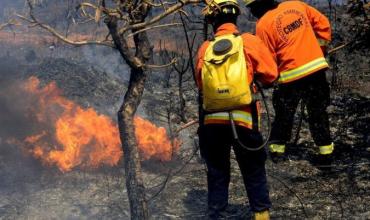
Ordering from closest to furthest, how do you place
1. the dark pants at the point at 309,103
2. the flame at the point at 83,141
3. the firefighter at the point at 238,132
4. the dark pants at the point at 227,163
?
the firefighter at the point at 238,132 → the dark pants at the point at 227,163 → the dark pants at the point at 309,103 → the flame at the point at 83,141

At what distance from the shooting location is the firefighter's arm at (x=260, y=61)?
11.7 ft

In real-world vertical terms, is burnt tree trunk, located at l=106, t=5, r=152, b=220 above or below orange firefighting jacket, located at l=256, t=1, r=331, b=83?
below

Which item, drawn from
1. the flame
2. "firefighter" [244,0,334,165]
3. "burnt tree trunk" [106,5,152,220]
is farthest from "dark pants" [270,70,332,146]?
"burnt tree trunk" [106,5,152,220]

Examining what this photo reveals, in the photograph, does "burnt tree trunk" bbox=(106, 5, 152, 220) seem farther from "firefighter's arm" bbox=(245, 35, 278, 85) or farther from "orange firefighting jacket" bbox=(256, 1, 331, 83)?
"orange firefighting jacket" bbox=(256, 1, 331, 83)

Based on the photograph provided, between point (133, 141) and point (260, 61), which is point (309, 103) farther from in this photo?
point (133, 141)

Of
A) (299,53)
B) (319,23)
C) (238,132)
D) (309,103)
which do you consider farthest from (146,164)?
(319,23)

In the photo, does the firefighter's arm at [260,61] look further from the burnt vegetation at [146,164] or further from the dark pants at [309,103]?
the dark pants at [309,103]

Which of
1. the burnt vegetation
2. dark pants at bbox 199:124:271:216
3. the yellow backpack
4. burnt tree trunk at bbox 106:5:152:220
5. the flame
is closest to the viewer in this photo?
the yellow backpack

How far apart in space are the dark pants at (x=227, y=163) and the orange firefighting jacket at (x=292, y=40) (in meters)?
1.53

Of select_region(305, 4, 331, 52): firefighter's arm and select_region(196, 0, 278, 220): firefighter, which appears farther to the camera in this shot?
select_region(305, 4, 331, 52): firefighter's arm

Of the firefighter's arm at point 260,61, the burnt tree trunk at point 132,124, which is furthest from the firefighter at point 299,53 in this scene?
the burnt tree trunk at point 132,124

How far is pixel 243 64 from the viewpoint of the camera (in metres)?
3.49

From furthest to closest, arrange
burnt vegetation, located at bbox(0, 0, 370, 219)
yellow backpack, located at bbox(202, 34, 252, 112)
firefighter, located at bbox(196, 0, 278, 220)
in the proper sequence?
burnt vegetation, located at bbox(0, 0, 370, 219) < firefighter, located at bbox(196, 0, 278, 220) < yellow backpack, located at bbox(202, 34, 252, 112)

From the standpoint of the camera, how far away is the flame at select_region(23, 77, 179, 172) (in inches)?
244
